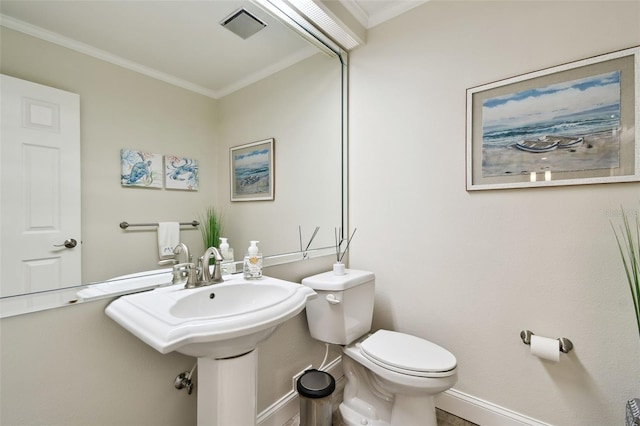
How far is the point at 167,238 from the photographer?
1.09m

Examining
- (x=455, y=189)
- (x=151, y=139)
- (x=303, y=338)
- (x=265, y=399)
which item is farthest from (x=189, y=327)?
(x=455, y=189)

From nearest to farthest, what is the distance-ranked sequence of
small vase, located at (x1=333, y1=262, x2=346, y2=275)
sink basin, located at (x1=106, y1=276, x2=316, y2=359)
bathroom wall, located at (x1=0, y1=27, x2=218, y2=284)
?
sink basin, located at (x1=106, y1=276, x2=316, y2=359) < bathroom wall, located at (x1=0, y1=27, x2=218, y2=284) < small vase, located at (x1=333, y1=262, x2=346, y2=275)

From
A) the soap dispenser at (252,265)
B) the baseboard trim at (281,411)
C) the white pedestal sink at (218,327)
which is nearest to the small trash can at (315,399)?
the baseboard trim at (281,411)

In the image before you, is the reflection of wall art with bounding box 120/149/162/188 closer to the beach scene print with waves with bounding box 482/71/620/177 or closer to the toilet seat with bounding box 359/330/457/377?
the toilet seat with bounding box 359/330/457/377

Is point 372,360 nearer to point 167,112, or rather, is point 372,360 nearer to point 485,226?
point 485,226

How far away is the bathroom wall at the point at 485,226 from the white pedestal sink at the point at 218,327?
0.89 metres

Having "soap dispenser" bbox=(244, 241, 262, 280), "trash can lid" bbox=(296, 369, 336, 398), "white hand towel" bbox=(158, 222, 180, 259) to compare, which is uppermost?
"white hand towel" bbox=(158, 222, 180, 259)

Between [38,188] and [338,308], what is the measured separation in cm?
130

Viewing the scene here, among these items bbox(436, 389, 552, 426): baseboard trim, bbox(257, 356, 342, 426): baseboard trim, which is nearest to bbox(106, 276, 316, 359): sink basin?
bbox(257, 356, 342, 426): baseboard trim

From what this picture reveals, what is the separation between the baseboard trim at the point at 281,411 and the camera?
1374mm

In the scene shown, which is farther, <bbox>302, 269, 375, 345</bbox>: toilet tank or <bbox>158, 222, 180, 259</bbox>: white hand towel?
<bbox>302, 269, 375, 345</bbox>: toilet tank

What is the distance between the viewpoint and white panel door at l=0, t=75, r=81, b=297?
2.54ft

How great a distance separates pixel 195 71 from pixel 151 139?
0.38 metres

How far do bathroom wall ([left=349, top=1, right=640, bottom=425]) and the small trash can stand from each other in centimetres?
63
